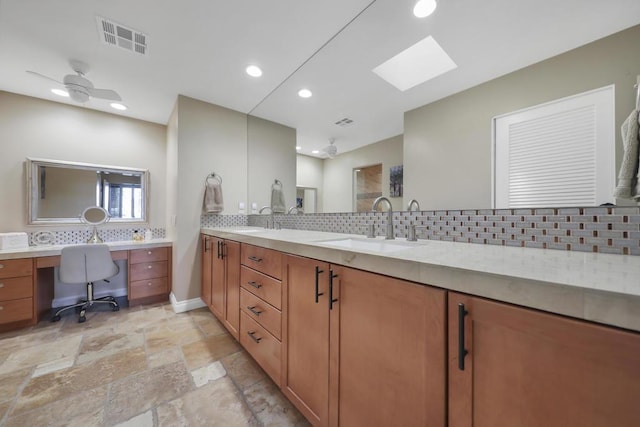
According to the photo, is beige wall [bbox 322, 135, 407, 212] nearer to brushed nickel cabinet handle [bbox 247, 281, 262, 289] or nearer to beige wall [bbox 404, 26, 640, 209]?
beige wall [bbox 404, 26, 640, 209]

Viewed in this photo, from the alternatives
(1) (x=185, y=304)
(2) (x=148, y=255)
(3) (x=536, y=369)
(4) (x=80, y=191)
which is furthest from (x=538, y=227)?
(4) (x=80, y=191)

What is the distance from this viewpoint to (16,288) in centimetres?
213

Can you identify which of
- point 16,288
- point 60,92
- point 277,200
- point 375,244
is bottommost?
point 16,288

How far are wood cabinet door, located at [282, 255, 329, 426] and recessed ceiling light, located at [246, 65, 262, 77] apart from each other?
1.94 metres

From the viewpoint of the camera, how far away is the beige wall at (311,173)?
6.68ft

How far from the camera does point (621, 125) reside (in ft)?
2.65

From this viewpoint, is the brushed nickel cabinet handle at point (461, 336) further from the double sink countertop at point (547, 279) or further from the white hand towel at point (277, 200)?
the white hand towel at point (277, 200)

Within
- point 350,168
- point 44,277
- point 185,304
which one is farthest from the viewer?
point 185,304

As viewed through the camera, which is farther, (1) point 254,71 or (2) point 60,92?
(2) point 60,92

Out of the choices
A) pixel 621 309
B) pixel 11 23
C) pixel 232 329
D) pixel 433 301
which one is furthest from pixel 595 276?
pixel 11 23

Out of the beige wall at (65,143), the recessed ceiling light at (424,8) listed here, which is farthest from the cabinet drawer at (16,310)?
the recessed ceiling light at (424,8)

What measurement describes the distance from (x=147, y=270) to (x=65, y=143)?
181 cm

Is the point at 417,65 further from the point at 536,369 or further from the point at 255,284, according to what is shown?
the point at 255,284

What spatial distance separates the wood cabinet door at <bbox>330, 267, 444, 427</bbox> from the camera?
0.64 m
